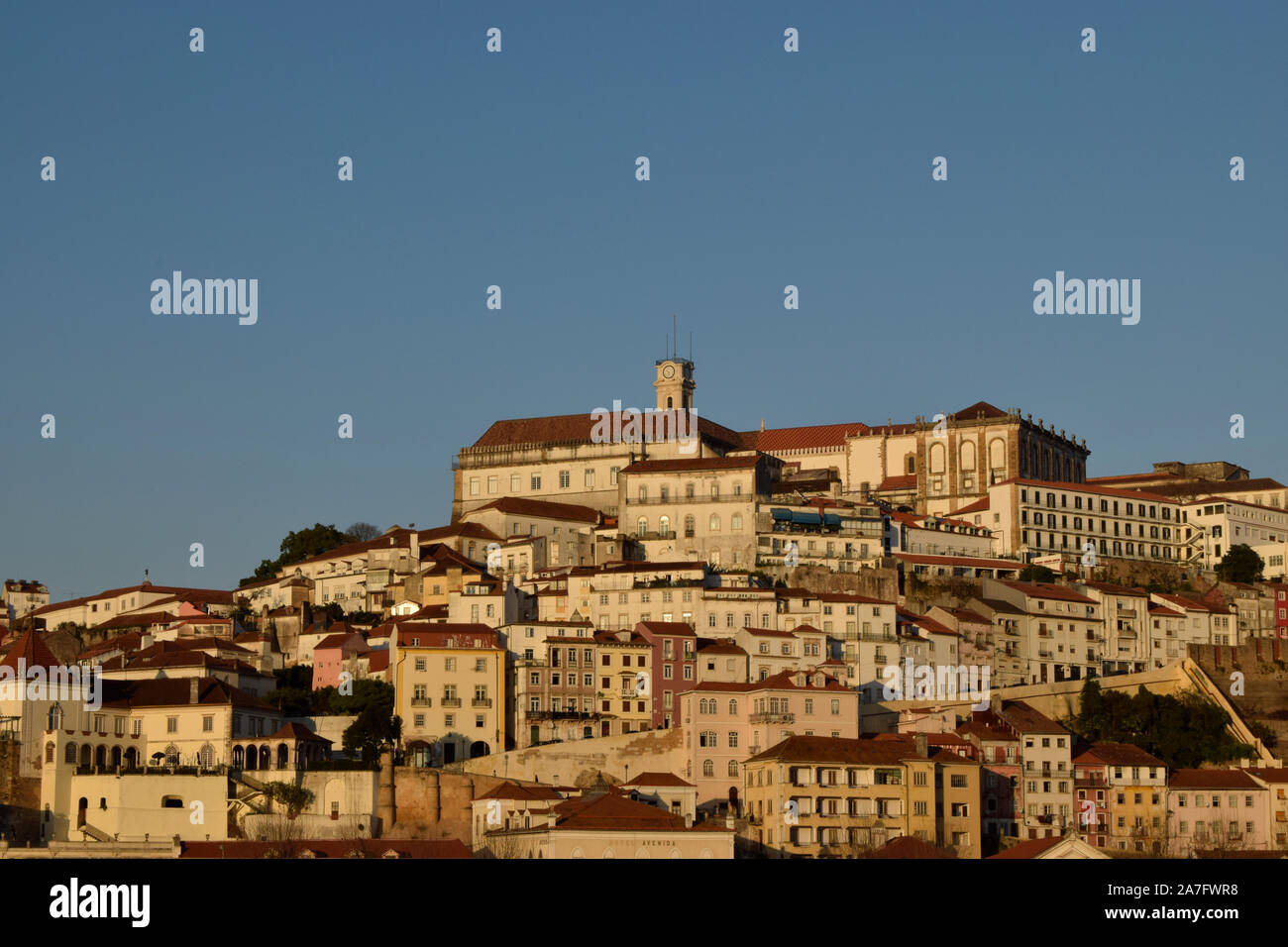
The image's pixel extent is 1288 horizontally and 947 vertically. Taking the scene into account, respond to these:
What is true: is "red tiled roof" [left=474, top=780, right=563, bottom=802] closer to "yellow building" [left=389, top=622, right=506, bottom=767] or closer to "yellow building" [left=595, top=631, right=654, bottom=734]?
"yellow building" [left=389, top=622, right=506, bottom=767]

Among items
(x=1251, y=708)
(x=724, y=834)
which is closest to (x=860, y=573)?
(x=1251, y=708)

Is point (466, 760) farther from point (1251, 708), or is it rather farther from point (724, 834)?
point (1251, 708)

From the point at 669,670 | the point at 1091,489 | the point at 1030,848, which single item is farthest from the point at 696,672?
the point at 1091,489

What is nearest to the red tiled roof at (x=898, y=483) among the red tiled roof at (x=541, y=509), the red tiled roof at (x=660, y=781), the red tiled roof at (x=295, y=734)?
the red tiled roof at (x=541, y=509)

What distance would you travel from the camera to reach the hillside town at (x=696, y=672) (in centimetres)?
6688

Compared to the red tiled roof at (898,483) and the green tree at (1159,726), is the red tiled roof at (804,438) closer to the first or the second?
the red tiled roof at (898,483)

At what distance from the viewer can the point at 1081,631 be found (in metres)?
90.4

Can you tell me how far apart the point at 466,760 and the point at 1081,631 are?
104 ft

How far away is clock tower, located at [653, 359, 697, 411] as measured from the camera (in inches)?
4535

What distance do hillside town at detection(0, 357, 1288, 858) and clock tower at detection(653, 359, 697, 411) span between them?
24cm

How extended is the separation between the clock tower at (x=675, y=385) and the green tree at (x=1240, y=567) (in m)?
31.0

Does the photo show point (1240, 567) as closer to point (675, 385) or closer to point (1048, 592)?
point (1048, 592)

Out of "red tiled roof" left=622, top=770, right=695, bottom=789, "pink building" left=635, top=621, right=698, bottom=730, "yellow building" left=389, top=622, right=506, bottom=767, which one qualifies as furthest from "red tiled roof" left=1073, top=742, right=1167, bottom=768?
"yellow building" left=389, top=622, right=506, bottom=767
